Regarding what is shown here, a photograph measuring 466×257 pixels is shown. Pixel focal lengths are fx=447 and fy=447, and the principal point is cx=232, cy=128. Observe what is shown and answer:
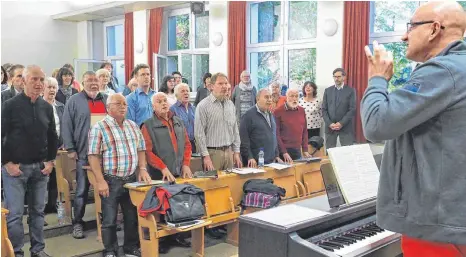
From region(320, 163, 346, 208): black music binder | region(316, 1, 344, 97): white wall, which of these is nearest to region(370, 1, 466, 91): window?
region(316, 1, 344, 97): white wall

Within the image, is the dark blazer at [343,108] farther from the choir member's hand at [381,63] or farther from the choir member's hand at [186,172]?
the choir member's hand at [381,63]

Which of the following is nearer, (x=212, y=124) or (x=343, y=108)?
(x=212, y=124)

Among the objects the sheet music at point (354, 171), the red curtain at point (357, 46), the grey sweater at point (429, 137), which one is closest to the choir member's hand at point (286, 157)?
the red curtain at point (357, 46)

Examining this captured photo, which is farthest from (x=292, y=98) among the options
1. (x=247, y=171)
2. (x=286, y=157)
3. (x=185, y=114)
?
(x=247, y=171)

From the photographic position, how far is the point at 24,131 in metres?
3.21

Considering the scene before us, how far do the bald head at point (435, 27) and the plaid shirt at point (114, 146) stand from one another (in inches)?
101

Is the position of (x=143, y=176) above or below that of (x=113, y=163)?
below

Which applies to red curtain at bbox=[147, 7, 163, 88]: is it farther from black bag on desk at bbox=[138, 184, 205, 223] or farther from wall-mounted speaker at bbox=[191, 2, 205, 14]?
black bag on desk at bbox=[138, 184, 205, 223]

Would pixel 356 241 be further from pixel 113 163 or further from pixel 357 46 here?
pixel 357 46

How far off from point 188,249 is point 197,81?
5.49 metres

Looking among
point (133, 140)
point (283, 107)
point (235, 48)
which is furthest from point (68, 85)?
point (235, 48)

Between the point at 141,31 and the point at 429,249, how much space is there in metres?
9.09

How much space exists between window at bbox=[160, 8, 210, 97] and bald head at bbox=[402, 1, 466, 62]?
7528 mm

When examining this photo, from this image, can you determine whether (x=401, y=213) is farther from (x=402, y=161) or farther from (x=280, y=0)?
(x=280, y=0)
